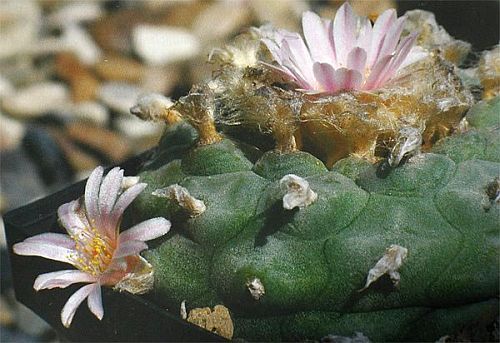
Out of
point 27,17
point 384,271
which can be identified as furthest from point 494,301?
point 27,17

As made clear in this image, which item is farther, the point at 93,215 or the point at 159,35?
the point at 159,35

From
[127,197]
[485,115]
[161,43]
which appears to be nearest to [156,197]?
[127,197]

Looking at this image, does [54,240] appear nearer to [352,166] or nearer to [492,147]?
[352,166]

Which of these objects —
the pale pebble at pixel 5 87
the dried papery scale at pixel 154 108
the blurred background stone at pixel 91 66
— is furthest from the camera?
the pale pebble at pixel 5 87

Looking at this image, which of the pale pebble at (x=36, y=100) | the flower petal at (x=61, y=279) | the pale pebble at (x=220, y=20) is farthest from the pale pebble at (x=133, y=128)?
the flower petal at (x=61, y=279)

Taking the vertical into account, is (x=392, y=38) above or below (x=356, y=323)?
above

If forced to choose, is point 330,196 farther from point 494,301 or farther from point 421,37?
point 421,37

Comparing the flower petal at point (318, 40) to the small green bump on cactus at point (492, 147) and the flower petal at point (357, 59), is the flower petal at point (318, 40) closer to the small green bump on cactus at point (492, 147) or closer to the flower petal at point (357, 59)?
the flower petal at point (357, 59)
